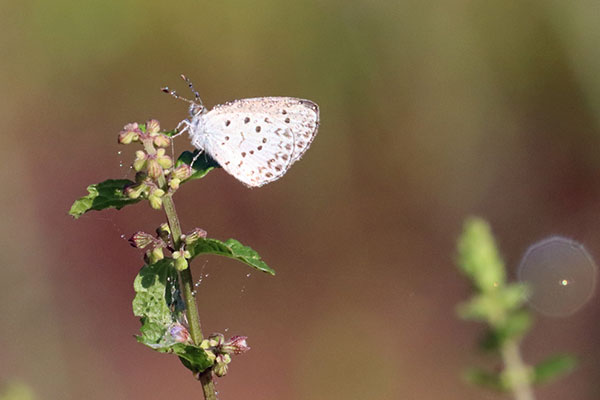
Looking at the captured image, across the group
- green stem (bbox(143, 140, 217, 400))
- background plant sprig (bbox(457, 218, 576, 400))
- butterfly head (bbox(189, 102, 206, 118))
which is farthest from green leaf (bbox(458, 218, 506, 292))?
butterfly head (bbox(189, 102, 206, 118))

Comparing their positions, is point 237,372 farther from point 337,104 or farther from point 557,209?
point 557,209

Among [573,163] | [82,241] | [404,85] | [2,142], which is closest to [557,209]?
[573,163]

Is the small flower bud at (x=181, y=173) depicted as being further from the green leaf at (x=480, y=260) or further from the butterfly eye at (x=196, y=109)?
the butterfly eye at (x=196, y=109)

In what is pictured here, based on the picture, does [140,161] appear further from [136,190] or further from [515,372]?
[515,372]

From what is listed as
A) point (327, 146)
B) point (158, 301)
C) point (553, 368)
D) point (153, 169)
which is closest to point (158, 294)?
point (158, 301)

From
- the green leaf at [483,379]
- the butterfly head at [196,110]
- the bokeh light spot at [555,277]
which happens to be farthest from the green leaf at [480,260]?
the bokeh light spot at [555,277]

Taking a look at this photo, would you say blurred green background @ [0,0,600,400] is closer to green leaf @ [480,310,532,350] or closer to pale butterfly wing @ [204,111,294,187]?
pale butterfly wing @ [204,111,294,187]
